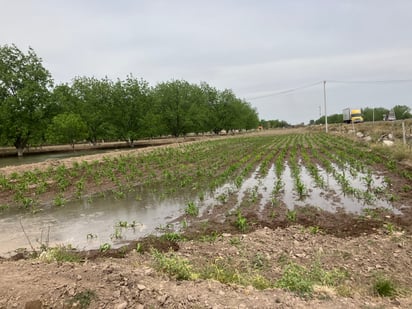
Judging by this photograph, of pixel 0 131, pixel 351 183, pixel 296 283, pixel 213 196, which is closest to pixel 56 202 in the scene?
pixel 213 196

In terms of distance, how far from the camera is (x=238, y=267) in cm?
416

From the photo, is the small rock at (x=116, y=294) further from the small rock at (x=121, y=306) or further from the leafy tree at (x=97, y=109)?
the leafy tree at (x=97, y=109)

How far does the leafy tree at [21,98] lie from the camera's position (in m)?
31.2

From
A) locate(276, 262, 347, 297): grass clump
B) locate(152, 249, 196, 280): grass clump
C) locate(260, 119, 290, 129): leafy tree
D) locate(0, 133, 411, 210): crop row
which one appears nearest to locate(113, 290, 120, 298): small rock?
locate(152, 249, 196, 280): grass clump

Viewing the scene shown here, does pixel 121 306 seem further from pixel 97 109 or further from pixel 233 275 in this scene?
pixel 97 109

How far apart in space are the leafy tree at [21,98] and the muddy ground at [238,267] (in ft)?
111

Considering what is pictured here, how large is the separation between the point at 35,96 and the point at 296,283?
1534 inches

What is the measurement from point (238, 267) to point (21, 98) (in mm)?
37336

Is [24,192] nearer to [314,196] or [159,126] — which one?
[314,196]

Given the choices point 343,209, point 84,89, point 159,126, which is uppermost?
point 84,89

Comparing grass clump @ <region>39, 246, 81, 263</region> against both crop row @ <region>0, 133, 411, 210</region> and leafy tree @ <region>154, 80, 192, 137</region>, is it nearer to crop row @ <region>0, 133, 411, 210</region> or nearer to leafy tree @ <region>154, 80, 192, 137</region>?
crop row @ <region>0, 133, 411, 210</region>

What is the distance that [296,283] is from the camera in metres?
3.34

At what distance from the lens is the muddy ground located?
3.08 meters

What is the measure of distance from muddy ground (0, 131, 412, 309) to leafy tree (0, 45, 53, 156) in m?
33.7
